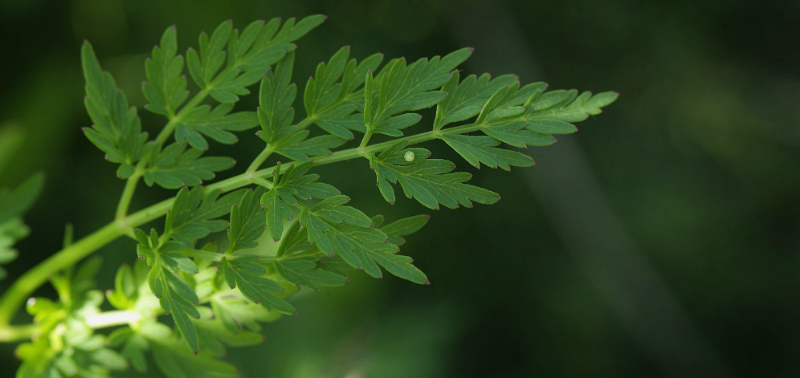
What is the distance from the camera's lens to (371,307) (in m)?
2.96

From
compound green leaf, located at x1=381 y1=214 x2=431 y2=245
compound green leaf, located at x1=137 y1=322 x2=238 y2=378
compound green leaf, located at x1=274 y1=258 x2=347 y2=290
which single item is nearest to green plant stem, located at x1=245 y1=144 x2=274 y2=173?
compound green leaf, located at x1=274 y1=258 x2=347 y2=290

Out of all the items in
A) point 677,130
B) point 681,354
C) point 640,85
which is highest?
point 640,85

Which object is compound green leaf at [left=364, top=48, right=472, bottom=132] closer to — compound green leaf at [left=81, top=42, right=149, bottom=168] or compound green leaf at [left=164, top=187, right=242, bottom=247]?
compound green leaf at [left=164, top=187, right=242, bottom=247]

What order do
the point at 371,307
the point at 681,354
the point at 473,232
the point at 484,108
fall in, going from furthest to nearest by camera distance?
the point at 681,354 → the point at 473,232 → the point at 371,307 → the point at 484,108

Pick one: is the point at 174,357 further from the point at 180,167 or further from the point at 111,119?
the point at 111,119

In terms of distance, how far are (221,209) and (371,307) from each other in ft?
6.09

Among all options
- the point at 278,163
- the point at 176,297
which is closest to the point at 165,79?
the point at 278,163

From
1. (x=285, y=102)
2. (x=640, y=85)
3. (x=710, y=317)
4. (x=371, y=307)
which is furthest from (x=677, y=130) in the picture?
(x=285, y=102)

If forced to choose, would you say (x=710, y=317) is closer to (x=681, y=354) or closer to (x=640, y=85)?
(x=681, y=354)

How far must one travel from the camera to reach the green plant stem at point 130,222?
1194 mm

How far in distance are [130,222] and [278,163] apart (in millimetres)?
499

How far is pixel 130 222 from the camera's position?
4.41 feet

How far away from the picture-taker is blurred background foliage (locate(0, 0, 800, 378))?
9.73 feet

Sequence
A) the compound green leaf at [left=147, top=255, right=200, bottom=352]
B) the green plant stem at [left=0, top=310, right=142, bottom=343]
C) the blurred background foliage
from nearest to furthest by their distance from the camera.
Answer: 1. the compound green leaf at [left=147, top=255, right=200, bottom=352]
2. the green plant stem at [left=0, top=310, right=142, bottom=343]
3. the blurred background foliage
